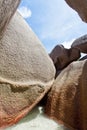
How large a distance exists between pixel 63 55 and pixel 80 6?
440 mm

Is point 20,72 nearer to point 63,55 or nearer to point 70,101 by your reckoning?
point 70,101

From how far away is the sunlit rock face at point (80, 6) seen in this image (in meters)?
0.96

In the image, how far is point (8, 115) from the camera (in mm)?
899

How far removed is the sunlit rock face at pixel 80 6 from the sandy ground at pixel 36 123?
319 mm

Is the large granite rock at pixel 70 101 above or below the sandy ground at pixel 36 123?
below

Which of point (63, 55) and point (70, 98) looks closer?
point (70, 98)

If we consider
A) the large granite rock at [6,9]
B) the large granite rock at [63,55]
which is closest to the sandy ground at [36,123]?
the large granite rock at [6,9]

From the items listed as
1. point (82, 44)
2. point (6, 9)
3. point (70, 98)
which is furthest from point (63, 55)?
point (6, 9)

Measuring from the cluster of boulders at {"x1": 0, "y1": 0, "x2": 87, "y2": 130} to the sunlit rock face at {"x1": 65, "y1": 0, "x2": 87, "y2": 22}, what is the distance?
0.16m

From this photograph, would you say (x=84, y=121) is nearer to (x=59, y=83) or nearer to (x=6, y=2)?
(x=59, y=83)

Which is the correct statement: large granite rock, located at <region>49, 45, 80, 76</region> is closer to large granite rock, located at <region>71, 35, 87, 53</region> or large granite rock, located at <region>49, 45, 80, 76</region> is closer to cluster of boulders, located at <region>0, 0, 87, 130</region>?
large granite rock, located at <region>71, 35, 87, 53</region>

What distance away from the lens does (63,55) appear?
1389 millimetres

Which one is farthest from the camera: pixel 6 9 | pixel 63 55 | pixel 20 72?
pixel 63 55

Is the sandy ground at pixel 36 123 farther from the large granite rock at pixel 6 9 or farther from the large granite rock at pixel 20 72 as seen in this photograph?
the large granite rock at pixel 6 9
